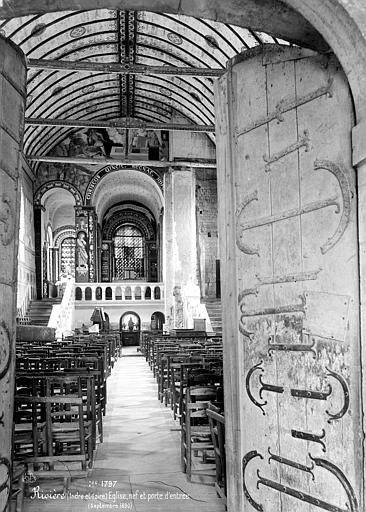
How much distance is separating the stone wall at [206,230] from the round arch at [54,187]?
5541mm

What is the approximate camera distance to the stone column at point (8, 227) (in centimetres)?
365

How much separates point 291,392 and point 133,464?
8.62 feet

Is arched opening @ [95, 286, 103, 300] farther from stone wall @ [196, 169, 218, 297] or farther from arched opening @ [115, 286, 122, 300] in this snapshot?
stone wall @ [196, 169, 218, 297]

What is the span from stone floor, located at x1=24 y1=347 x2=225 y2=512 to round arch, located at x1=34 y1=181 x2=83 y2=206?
662 inches

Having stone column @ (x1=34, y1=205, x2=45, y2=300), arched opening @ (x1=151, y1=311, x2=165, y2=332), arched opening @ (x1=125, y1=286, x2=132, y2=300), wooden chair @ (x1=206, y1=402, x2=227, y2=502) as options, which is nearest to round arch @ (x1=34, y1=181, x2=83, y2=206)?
stone column @ (x1=34, y1=205, x2=45, y2=300)

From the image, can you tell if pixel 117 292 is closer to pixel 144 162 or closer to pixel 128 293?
pixel 128 293

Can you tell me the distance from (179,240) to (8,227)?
57.1 feet

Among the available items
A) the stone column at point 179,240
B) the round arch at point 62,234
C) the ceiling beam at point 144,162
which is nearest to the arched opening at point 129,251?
the round arch at point 62,234

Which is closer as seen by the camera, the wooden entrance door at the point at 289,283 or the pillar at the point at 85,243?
the wooden entrance door at the point at 289,283

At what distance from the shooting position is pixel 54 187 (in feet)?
76.9

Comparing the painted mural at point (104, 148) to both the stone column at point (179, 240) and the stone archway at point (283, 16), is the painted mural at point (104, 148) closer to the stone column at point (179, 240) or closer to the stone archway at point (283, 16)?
the stone column at point (179, 240)

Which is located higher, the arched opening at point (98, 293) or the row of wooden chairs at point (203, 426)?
the arched opening at point (98, 293)

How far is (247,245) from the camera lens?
150 inches

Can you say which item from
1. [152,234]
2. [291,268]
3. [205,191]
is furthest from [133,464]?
[152,234]
